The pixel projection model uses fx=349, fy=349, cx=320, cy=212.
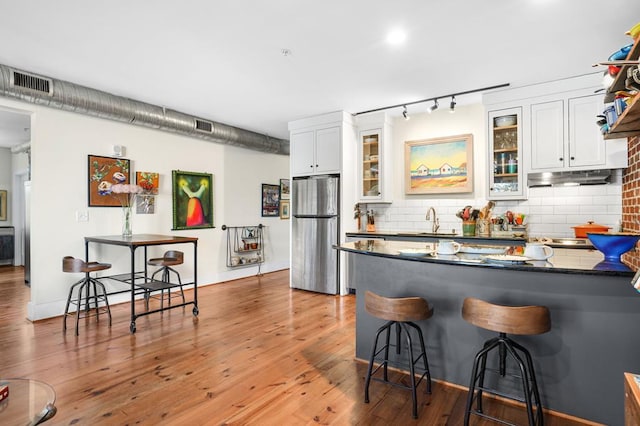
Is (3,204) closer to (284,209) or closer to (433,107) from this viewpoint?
(284,209)

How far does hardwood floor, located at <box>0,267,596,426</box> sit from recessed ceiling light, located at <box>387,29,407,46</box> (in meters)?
2.82

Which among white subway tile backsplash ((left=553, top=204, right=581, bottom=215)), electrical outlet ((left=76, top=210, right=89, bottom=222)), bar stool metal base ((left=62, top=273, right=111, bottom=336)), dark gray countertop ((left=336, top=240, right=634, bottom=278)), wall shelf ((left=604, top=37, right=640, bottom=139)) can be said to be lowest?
Answer: bar stool metal base ((left=62, top=273, right=111, bottom=336))

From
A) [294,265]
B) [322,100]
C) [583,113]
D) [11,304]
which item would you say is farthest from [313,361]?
[11,304]

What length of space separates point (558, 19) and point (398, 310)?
8.59ft

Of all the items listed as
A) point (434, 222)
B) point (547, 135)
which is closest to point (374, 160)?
point (434, 222)

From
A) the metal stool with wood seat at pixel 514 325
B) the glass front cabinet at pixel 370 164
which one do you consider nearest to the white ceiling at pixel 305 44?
the glass front cabinet at pixel 370 164

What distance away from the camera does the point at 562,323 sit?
6.96ft

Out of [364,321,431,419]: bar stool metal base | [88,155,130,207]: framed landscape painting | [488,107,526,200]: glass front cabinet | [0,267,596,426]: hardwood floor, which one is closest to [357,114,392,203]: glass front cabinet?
[488,107,526,200]: glass front cabinet

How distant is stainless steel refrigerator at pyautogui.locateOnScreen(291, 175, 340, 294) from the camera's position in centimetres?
529

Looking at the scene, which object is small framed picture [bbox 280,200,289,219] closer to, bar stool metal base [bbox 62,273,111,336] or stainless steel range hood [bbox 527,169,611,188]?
bar stool metal base [bbox 62,273,111,336]

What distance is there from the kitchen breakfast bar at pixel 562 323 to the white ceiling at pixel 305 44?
1862 mm

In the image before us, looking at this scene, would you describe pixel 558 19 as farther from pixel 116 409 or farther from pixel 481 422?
pixel 116 409

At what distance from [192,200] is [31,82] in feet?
8.36

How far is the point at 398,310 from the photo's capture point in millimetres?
2229
